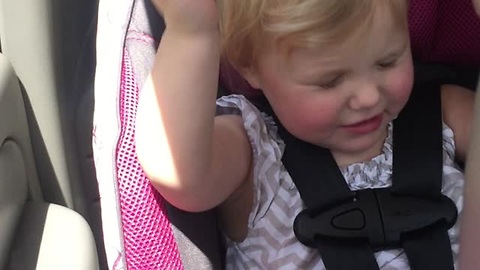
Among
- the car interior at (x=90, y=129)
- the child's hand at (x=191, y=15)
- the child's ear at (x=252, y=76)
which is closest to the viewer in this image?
the child's hand at (x=191, y=15)

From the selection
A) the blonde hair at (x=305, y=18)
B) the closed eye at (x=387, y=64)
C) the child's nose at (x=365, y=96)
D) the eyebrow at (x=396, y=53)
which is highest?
the blonde hair at (x=305, y=18)

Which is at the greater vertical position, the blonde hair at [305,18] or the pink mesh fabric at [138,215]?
the blonde hair at [305,18]

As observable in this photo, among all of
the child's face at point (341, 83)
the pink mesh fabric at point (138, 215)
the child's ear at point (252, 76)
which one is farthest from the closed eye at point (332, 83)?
the pink mesh fabric at point (138, 215)

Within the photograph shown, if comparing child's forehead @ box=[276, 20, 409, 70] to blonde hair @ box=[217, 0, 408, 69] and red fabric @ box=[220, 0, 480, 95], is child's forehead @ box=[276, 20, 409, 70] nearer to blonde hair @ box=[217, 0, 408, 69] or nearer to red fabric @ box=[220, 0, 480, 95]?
blonde hair @ box=[217, 0, 408, 69]

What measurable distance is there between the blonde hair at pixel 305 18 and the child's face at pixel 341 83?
15 mm

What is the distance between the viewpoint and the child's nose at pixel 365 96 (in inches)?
52.3

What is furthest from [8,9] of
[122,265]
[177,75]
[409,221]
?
[409,221]

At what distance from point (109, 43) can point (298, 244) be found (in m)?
0.40

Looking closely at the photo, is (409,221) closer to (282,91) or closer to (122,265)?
(282,91)

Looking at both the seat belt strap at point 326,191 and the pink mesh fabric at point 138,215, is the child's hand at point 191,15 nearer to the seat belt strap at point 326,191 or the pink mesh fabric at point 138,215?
the pink mesh fabric at point 138,215

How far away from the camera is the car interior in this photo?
1.29 m

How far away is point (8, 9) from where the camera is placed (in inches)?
53.3

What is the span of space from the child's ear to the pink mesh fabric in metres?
0.18

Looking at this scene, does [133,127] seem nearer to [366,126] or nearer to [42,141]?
[42,141]
